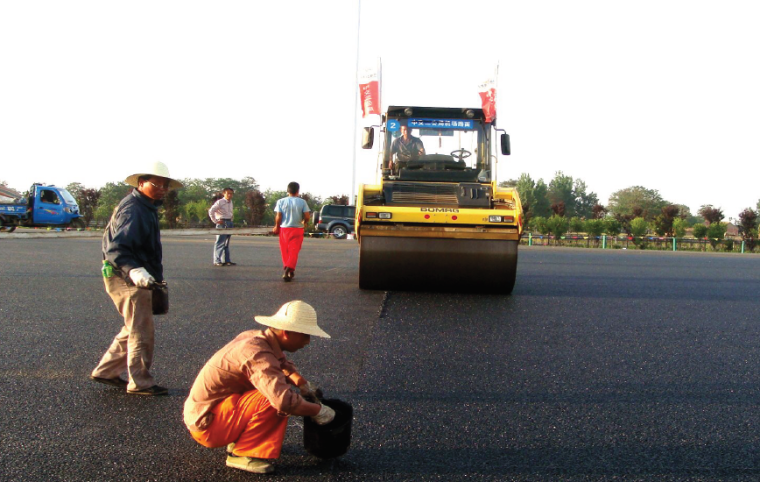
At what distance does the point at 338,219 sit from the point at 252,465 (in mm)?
29271

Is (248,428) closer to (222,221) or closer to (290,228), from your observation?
(290,228)

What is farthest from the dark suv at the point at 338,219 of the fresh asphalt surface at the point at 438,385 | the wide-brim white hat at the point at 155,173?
Result: the wide-brim white hat at the point at 155,173

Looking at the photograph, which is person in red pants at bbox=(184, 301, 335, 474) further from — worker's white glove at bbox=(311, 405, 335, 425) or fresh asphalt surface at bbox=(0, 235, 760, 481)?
fresh asphalt surface at bbox=(0, 235, 760, 481)

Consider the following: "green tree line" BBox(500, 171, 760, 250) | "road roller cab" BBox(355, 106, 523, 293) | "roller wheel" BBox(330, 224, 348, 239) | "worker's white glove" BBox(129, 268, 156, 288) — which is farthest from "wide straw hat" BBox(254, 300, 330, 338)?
"green tree line" BBox(500, 171, 760, 250)

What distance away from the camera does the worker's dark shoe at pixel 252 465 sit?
343cm

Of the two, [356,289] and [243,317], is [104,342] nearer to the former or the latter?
[243,317]

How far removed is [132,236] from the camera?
4.61 m

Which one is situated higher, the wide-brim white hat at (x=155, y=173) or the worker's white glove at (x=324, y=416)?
the wide-brim white hat at (x=155, y=173)

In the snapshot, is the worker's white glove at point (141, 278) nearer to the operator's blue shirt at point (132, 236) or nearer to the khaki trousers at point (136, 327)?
the operator's blue shirt at point (132, 236)

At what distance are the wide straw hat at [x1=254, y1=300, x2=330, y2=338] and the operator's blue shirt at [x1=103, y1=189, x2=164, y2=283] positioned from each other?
5.12 ft

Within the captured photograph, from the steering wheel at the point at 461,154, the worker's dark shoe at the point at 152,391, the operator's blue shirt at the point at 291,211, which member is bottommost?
the worker's dark shoe at the point at 152,391

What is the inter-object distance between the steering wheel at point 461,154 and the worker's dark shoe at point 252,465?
334 inches

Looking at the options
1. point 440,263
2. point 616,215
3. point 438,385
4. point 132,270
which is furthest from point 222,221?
point 616,215

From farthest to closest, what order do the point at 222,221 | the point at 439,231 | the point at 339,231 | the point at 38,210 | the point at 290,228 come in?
1. the point at 339,231
2. the point at 38,210
3. the point at 222,221
4. the point at 290,228
5. the point at 439,231
